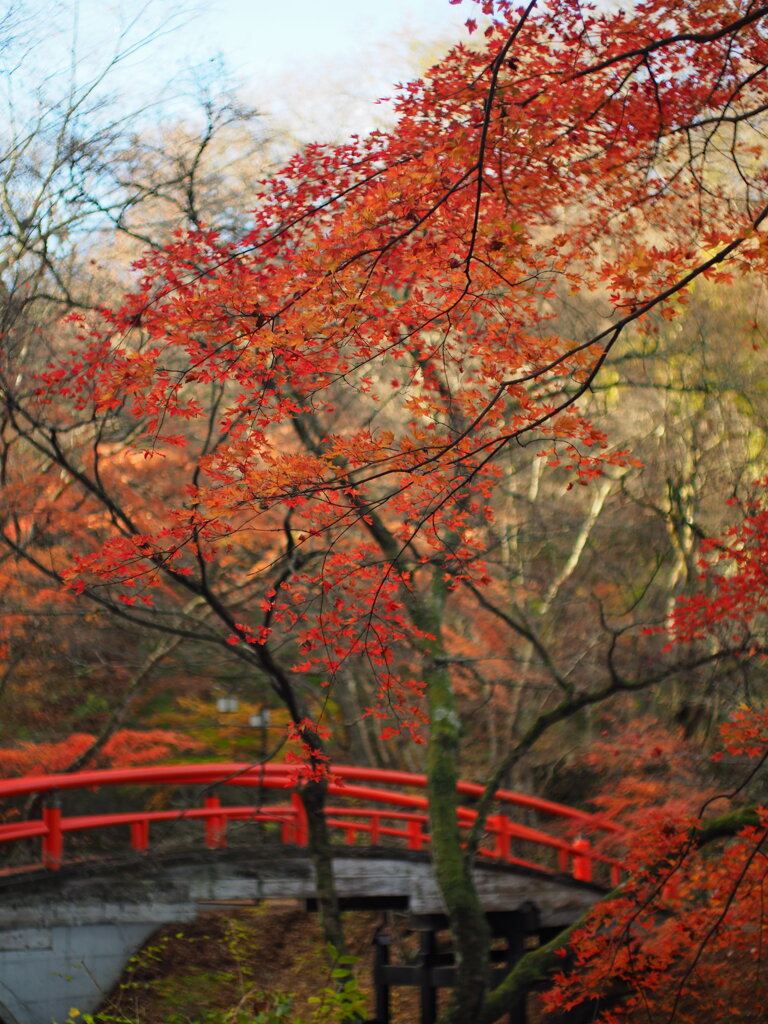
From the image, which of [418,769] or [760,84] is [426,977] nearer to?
[418,769]

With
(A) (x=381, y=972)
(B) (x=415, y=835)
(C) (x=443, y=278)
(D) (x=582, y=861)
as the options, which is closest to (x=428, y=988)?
(A) (x=381, y=972)

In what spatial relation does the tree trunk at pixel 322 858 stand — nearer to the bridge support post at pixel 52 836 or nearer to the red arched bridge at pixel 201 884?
the red arched bridge at pixel 201 884

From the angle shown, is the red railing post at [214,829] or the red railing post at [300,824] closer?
the red railing post at [214,829]

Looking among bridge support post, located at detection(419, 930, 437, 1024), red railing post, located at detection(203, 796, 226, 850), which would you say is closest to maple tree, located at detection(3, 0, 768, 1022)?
red railing post, located at detection(203, 796, 226, 850)

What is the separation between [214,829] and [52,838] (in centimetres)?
139

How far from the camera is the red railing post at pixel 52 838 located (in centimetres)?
689

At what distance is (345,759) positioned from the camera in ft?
51.3

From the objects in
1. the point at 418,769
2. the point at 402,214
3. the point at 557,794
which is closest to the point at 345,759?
the point at 418,769

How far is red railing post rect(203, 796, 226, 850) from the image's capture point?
25.7ft

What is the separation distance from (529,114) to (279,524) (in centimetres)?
627

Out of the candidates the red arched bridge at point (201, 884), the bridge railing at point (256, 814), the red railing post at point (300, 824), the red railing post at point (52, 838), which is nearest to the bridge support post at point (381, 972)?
the red arched bridge at point (201, 884)

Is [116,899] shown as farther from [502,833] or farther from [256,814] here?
[502,833]

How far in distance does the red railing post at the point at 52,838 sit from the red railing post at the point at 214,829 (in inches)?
47.5

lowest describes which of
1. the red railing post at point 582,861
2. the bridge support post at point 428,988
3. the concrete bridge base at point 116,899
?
the bridge support post at point 428,988
